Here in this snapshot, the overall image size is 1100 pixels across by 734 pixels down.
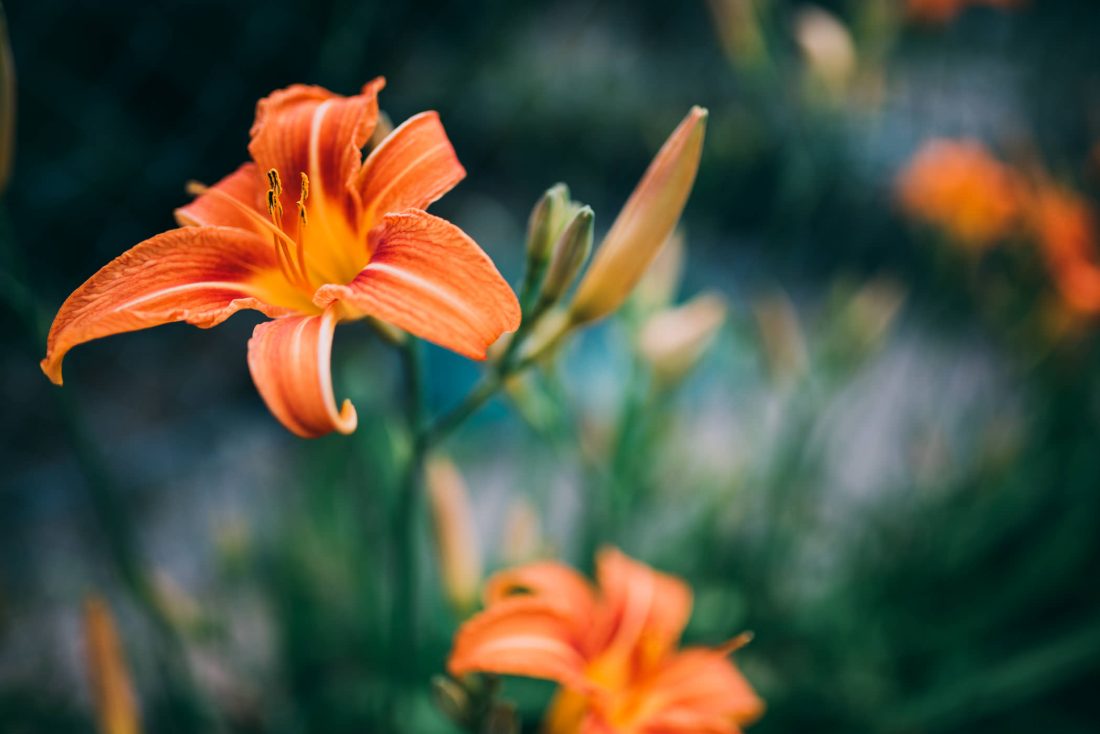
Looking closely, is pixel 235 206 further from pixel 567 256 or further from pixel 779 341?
pixel 779 341

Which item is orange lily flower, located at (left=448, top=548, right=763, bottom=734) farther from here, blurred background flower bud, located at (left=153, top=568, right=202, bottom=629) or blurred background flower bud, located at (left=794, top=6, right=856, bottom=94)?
blurred background flower bud, located at (left=794, top=6, right=856, bottom=94)

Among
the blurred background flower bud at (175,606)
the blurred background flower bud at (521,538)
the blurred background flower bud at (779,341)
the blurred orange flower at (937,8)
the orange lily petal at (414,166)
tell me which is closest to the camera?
the orange lily petal at (414,166)

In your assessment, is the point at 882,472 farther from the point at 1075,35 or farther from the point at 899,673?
the point at 1075,35

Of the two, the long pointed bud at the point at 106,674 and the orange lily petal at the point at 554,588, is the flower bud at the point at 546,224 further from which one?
the long pointed bud at the point at 106,674

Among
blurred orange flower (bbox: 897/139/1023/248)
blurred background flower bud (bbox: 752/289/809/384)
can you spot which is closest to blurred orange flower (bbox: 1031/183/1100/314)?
blurred orange flower (bbox: 897/139/1023/248)

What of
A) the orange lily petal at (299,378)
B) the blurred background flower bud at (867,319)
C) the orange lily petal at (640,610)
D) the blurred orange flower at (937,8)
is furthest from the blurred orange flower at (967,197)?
the orange lily petal at (299,378)

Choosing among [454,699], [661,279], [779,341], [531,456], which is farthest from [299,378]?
[779,341]

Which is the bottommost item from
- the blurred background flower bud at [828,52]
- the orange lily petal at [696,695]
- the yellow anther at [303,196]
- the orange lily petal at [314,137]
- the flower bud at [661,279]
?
the orange lily petal at [696,695]
